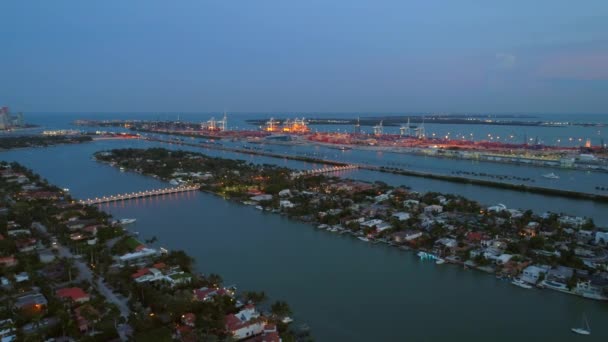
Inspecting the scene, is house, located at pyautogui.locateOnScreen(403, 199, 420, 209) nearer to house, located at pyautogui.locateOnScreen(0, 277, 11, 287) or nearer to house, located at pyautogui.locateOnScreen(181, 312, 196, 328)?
house, located at pyautogui.locateOnScreen(181, 312, 196, 328)

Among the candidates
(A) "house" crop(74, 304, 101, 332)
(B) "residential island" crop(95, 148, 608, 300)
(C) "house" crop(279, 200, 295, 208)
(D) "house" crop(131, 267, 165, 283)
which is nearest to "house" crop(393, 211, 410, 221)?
(B) "residential island" crop(95, 148, 608, 300)

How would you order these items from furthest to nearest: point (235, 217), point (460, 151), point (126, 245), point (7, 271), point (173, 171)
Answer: point (460, 151)
point (173, 171)
point (235, 217)
point (126, 245)
point (7, 271)

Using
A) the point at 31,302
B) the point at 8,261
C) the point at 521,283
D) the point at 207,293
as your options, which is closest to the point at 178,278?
the point at 207,293

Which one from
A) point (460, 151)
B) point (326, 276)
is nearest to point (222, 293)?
point (326, 276)

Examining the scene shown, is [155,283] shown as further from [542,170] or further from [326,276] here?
[542,170]

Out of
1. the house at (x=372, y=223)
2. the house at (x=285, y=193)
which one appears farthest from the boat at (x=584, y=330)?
the house at (x=285, y=193)

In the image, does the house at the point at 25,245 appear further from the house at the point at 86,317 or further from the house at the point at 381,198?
the house at the point at 381,198
